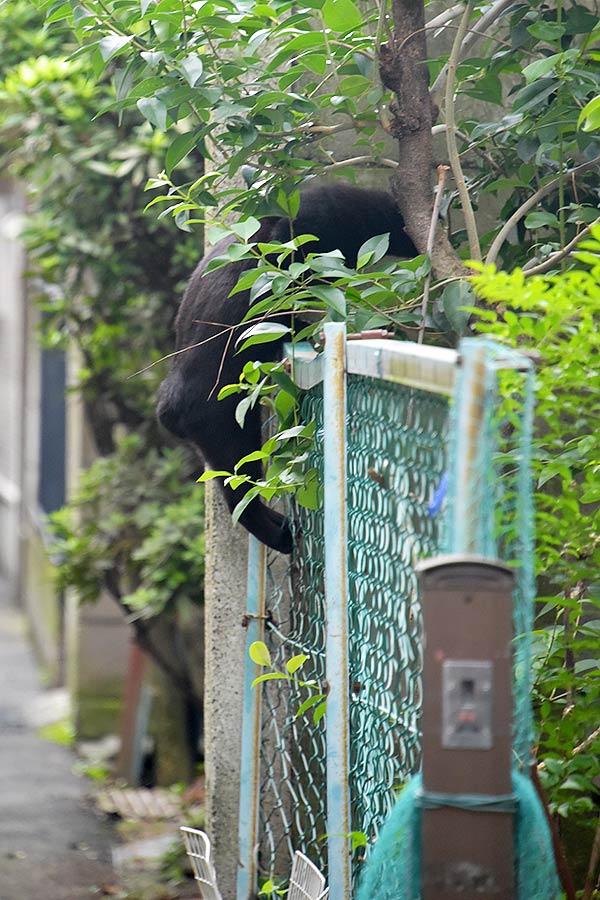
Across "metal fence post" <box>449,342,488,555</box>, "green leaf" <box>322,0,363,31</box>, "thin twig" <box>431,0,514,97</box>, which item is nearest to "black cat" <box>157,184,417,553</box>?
"thin twig" <box>431,0,514,97</box>

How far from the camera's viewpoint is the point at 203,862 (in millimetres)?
2801

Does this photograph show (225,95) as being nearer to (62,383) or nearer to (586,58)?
(586,58)

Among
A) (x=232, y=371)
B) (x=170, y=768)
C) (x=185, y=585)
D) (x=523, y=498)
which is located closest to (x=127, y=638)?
(x=170, y=768)

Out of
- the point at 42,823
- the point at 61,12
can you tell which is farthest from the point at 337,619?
the point at 42,823

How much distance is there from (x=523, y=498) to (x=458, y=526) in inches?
5.0

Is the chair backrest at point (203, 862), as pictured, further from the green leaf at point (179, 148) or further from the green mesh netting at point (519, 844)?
the green leaf at point (179, 148)

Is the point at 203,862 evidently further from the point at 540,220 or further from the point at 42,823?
the point at 42,823

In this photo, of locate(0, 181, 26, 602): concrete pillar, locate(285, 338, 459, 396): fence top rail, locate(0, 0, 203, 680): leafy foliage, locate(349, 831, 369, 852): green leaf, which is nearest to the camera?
locate(285, 338, 459, 396): fence top rail

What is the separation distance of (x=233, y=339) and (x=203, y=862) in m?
1.24

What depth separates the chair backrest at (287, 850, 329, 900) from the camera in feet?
7.23

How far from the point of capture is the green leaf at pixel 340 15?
2.39m

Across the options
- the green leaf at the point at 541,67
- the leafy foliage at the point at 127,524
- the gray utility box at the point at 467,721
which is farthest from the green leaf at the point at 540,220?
the leafy foliage at the point at 127,524

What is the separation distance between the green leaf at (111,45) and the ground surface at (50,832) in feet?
10.3

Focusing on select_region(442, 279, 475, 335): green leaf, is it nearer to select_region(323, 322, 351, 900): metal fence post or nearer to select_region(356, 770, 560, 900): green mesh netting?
select_region(323, 322, 351, 900): metal fence post
